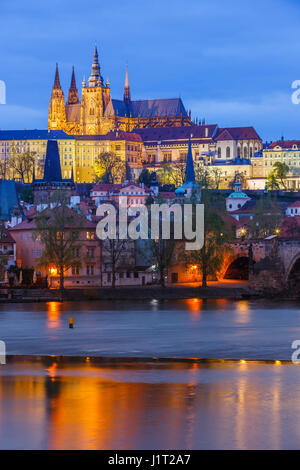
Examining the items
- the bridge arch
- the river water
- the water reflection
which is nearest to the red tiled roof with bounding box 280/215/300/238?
the bridge arch

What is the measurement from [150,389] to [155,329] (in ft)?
59.8

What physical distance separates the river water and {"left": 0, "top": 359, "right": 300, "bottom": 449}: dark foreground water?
0.07ft

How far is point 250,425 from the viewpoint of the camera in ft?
74.4

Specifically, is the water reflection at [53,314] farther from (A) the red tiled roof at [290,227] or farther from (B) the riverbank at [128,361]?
(A) the red tiled roof at [290,227]

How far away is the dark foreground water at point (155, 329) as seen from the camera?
119ft

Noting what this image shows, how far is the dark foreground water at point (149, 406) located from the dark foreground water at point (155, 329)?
4448 millimetres

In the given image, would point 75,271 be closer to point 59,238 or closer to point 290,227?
point 59,238

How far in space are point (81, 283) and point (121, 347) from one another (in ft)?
115

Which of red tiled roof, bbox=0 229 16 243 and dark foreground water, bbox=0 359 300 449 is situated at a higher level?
red tiled roof, bbox=0 229 16 243

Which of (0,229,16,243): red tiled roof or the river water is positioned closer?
the river water

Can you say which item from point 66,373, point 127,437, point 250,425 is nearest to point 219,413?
point 250,425

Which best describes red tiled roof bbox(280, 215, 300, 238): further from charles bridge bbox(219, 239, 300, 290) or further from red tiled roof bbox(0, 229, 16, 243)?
red tiled roof bbox(0, 229, 16, 243)

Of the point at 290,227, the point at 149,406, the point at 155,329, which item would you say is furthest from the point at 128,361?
the point at 290,227

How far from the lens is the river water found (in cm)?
2192
